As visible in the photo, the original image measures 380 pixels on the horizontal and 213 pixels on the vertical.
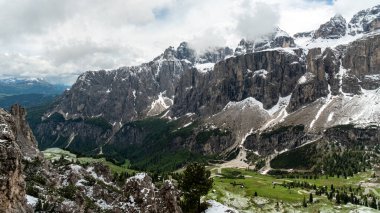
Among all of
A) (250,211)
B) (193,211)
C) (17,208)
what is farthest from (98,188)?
(250,211)

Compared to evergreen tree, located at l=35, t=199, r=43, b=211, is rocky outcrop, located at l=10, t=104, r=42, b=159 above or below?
above

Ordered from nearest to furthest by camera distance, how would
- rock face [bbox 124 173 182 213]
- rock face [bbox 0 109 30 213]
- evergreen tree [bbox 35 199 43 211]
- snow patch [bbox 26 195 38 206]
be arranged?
rock face [bbox 0 109 30 213]
evergreen tree [bbox 35 199 43 211]
snow patch [bbox 26 195 38 206]
rock face [bbox 124 173 182 213]

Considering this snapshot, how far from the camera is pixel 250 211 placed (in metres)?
193

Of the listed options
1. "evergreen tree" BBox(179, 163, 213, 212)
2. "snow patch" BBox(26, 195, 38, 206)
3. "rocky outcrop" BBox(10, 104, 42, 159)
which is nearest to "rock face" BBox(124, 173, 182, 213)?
"snow patch" BBox(26, 195, 38, 206)

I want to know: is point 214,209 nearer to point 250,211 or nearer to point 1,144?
point 1,144

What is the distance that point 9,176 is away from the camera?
43.2 meters

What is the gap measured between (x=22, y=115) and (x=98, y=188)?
1519 inches

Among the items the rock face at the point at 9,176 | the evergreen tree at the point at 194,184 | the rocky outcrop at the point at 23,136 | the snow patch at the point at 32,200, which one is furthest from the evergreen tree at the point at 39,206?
the evergreen tree at the point at 194,184

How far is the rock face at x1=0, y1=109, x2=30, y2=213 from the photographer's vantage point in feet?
139

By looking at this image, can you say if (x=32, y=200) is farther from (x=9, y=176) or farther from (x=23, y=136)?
(x=23, y=136)

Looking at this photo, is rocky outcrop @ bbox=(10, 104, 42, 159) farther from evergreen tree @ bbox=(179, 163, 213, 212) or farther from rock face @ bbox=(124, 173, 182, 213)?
evergreen tree @ bbox=(179, 163, 213, 212)

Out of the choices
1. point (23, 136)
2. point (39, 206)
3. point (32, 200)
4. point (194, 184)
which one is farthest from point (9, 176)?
point (23, 136)

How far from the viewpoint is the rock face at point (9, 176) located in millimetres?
42469

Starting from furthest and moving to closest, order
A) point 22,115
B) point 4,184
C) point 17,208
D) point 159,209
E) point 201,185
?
point 22,115 < point 201,185 < point 159,209 < point 17,208 < point 4,184
